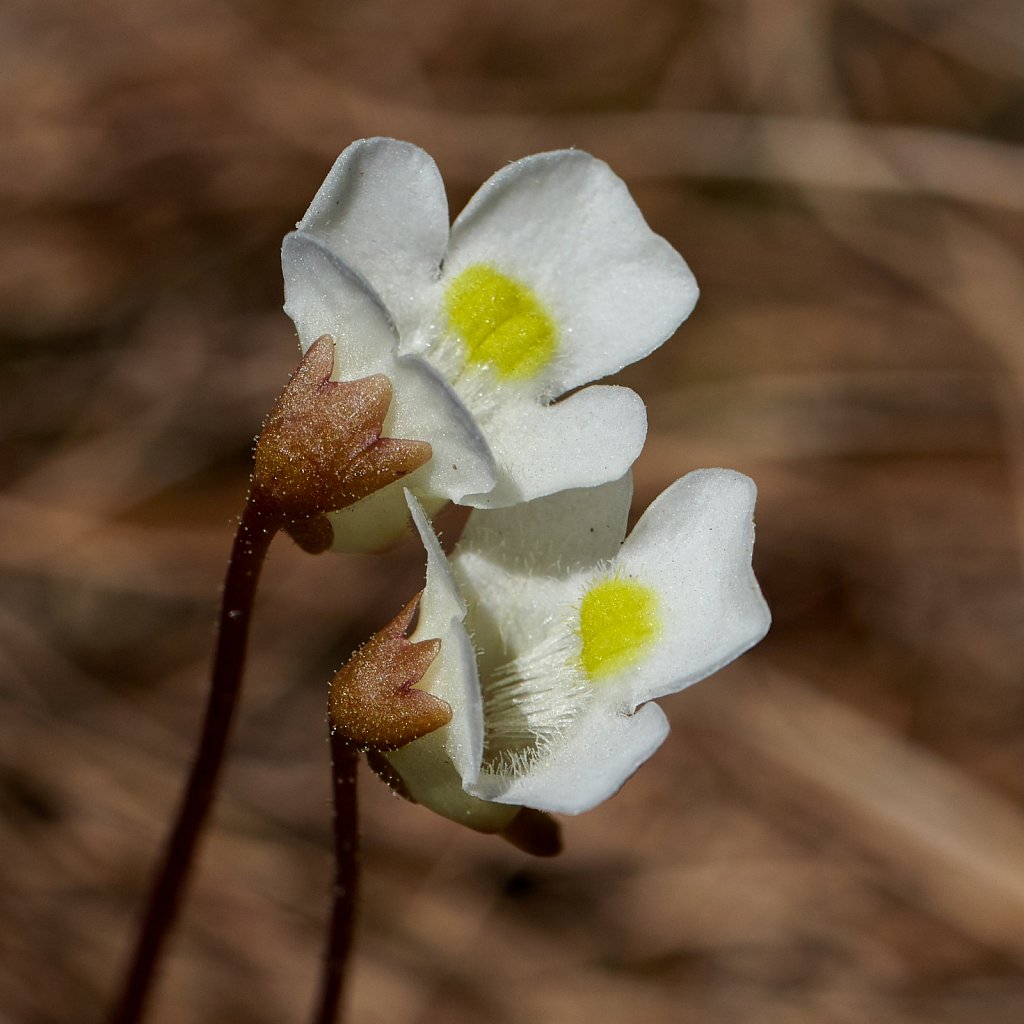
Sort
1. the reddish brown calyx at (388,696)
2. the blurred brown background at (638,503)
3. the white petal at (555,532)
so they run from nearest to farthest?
the reddish brown calyx at (388,696) < the white petal at (555,532) < the blurred brown background at (638,503)

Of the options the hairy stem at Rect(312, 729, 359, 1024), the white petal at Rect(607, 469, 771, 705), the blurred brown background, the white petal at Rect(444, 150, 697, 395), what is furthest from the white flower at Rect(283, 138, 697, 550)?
the blurred brown background

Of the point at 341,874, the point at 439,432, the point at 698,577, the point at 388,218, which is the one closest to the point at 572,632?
the point at 698,577

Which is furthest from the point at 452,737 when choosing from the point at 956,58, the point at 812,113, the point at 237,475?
the point at 956,58

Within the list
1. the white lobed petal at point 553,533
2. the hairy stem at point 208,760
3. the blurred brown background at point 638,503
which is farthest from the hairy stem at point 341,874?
the blurred brown background at point 638,503

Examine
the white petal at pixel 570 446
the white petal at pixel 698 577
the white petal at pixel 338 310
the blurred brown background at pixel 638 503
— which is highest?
the white petal at pixel 338 310

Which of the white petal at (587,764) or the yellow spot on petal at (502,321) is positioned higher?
the yellow spot on petal at (502,321)

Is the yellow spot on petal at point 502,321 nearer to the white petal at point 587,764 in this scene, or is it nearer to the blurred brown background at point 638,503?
the white petal at point 587,764

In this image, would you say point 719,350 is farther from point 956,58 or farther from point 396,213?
point 396,213
